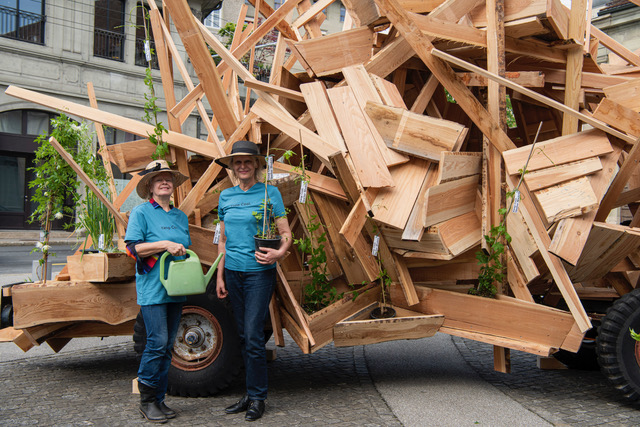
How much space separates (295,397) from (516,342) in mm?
1752

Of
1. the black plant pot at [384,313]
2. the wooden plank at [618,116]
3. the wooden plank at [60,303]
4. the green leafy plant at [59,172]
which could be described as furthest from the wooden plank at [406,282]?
the green leafy plant at [59,172]

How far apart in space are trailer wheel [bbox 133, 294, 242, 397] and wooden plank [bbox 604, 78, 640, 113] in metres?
3.54

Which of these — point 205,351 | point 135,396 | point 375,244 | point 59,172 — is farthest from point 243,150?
point 135,396

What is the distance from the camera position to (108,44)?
2348cm

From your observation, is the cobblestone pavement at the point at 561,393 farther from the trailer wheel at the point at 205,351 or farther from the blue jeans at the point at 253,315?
the trailer wheel at the point at 205,351

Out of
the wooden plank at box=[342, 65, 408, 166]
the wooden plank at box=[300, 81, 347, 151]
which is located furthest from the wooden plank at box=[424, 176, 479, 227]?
the wooden plank at box=[300, 81, 347, 151]

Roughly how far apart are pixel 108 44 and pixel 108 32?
43 centimetres

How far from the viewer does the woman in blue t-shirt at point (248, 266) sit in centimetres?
435

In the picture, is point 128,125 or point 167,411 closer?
point 167,411

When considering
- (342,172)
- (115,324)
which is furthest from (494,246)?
(115,324)

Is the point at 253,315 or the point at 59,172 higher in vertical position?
the point at 59,172

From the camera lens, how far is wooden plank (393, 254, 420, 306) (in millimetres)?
5117

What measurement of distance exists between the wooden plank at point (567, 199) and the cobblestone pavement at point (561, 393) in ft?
4.61

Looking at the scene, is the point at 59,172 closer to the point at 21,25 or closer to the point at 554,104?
the point at 554,104
